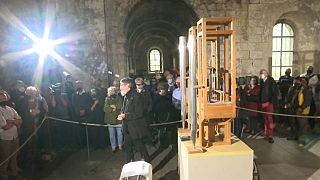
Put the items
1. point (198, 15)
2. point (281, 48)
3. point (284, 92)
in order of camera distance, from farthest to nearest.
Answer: point (281, 48) → point (198, 15) → point (284, 92)

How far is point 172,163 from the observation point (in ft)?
19.9

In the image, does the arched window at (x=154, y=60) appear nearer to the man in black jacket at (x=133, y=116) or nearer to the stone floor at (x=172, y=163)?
the stone floor at (x=172, y=163)

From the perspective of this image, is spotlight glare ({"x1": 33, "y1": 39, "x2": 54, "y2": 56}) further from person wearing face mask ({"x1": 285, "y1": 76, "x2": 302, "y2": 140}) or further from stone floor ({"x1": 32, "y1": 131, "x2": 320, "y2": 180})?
person wearing face mask ({"x1": 285, "y1": 76, "x2": 302, "y2": 140})

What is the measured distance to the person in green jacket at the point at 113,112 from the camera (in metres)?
6.67

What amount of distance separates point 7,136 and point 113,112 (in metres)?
2.34

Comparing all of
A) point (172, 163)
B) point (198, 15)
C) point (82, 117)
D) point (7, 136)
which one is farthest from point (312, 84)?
point (7, 136)

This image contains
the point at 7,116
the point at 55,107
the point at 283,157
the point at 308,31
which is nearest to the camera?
the point at 7,116

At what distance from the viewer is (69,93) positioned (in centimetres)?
730

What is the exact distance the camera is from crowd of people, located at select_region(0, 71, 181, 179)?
5215 mm

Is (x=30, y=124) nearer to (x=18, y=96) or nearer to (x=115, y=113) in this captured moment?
(x=18, y=96)

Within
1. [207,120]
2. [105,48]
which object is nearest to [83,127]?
[105,48]

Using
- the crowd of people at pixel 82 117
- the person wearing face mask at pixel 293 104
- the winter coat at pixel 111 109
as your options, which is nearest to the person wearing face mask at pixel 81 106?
the crowd of people at pixel 82 117

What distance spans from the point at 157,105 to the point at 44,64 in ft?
16.0

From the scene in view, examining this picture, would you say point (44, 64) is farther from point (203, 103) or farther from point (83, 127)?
point (203, 103)
